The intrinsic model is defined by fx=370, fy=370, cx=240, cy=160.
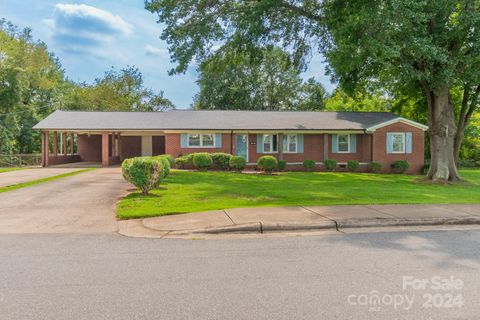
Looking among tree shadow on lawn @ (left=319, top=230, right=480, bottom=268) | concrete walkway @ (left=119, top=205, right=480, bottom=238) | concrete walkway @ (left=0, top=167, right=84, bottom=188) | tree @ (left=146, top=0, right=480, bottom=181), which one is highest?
tree @ (left=146, top=0, right=480, bottom=181)

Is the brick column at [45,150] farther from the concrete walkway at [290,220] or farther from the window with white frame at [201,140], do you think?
the concrete walkway at [290,220]

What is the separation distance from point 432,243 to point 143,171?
8.71 m

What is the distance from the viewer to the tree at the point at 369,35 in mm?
16078

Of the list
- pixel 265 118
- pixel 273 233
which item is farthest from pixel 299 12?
pixel 273 233

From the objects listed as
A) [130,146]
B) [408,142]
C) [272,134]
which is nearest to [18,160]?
[130,146]

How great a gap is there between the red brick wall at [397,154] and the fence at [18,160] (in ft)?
96.9

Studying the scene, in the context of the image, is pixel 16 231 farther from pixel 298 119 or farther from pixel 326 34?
pixel 298 119

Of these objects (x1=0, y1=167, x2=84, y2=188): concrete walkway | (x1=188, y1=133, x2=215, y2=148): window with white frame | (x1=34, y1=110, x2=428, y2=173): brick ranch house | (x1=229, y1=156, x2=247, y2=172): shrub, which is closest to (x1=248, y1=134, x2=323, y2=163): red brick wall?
(x1=34, y1=110, x2=428, y2=173): brick ranch house

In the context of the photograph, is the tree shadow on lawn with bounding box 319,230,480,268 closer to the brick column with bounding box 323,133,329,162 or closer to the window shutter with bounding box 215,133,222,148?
the brick column with bounding box 323,133,329,162

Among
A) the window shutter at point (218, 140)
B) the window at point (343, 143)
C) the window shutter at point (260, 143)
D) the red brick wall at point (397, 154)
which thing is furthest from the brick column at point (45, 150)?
the red brick wall at point (397, 154)

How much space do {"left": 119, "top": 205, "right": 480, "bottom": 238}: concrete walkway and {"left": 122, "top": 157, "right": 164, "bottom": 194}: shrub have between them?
3.34 meters

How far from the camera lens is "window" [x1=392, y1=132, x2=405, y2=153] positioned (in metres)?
27.2

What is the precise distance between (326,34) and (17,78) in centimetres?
3185

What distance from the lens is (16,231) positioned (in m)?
8.13
